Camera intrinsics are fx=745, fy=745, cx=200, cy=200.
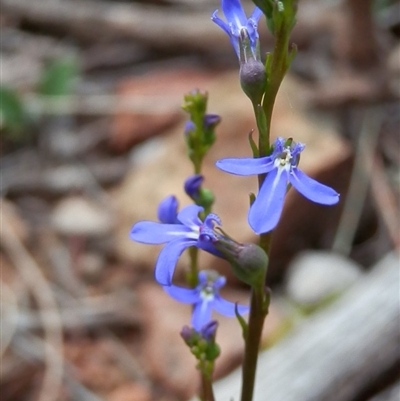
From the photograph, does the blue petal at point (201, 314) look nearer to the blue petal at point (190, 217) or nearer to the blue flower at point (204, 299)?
the blue flower at point (204, 299)

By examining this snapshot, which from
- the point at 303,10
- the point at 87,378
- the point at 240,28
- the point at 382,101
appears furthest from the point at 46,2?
the point at 240,28

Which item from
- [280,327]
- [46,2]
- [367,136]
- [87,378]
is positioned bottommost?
[87,378]

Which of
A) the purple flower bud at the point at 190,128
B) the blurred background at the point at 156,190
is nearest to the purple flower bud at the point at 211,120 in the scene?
the purple flower bud at the point at 190,128

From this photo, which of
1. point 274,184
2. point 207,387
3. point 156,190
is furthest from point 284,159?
point 156,190

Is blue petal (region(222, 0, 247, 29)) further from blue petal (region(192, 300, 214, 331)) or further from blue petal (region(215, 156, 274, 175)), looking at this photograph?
blue petal (region(192, 300, 214, 331))

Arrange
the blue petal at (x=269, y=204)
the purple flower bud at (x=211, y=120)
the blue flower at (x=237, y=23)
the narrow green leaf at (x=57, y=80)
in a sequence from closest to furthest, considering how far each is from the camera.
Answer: the blue petal at (x=269, y=204)
the blue flower at (x=237, y=23)
the purple flower bud at (x=211, y=120)
the narrow green leaf at (x=57, y=80)

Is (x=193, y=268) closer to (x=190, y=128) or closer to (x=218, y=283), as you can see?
(x=218, y=283)

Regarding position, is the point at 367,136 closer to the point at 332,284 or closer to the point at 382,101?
the point at 382,101

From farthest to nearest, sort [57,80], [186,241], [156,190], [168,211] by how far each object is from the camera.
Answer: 1. [57,80]
2. [156,190]
3. [168,211]
4. [186,241]
